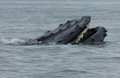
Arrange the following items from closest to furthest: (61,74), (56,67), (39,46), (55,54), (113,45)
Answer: (61,74) < (56,67) < (55,54) < (39,46) < (113,45)

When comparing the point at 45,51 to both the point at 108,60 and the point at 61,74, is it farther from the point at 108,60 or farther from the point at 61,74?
the point at 61,74

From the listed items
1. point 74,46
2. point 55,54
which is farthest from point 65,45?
point 55,54

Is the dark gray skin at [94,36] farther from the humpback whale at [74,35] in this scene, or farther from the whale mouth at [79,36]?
the whale mouth at [79,36]

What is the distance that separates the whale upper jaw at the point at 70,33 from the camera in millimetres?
28391

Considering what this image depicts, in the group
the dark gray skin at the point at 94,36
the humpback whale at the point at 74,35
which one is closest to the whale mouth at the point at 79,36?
the humpback whale at the point at 74,35

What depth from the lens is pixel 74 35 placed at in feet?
93.1

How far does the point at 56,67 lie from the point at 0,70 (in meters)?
2.73

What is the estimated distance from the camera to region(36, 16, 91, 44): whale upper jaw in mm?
28391

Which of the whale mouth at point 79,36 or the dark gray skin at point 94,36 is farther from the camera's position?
the dark gray skin at point 94,36

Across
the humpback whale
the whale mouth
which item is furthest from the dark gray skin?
the whale mouth

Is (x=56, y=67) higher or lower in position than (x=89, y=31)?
lower

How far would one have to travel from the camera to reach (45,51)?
27.4 m

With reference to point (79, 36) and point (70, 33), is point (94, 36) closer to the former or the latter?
point (79, 36)

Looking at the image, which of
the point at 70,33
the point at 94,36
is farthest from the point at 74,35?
the point at 94,36
